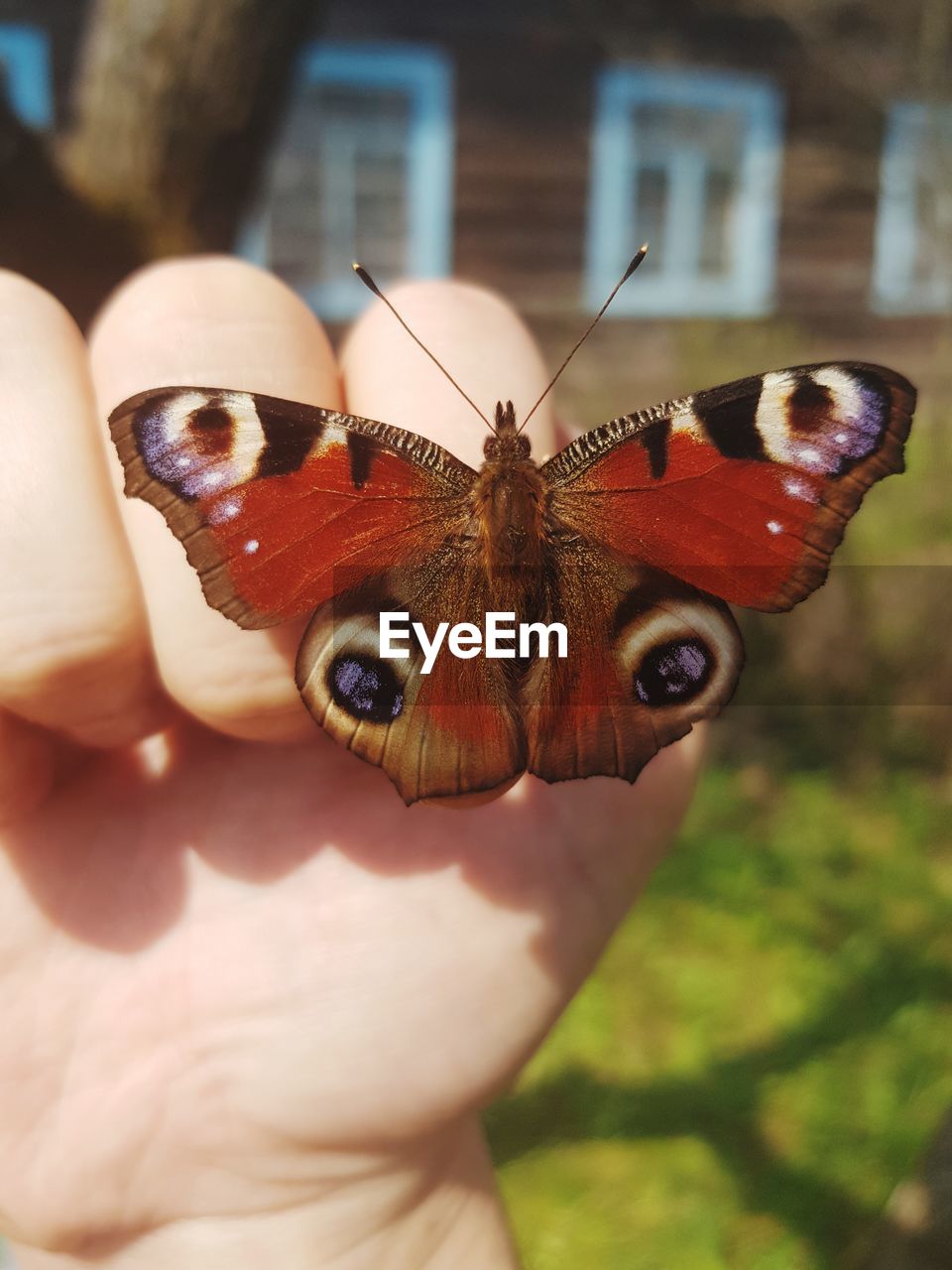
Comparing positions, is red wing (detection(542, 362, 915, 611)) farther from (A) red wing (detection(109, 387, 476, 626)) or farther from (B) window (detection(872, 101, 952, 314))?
(B) window (detection(872, 101, 952, 314))

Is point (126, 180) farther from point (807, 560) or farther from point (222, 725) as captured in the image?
point (807, 560)

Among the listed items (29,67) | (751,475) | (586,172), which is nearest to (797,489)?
(751,475)

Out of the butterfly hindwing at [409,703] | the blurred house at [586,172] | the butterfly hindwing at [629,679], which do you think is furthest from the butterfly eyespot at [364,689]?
the blurred house at [586,172]

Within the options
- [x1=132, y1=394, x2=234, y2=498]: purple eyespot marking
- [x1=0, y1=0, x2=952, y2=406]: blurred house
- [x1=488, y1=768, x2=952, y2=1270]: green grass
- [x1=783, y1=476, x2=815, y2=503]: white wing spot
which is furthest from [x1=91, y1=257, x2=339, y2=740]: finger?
[x1=0, y1=0, x2=952, y2=406]: blurred house

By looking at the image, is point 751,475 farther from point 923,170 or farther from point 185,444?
point 923,170

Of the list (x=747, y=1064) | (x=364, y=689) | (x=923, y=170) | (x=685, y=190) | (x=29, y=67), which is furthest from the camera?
(x=685, y=190)

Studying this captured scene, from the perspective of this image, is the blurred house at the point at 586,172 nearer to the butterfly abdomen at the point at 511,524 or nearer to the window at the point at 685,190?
the window at the point at 685,190

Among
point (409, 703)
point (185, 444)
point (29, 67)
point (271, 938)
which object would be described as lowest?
point (29, 67)

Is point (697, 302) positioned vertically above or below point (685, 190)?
below
